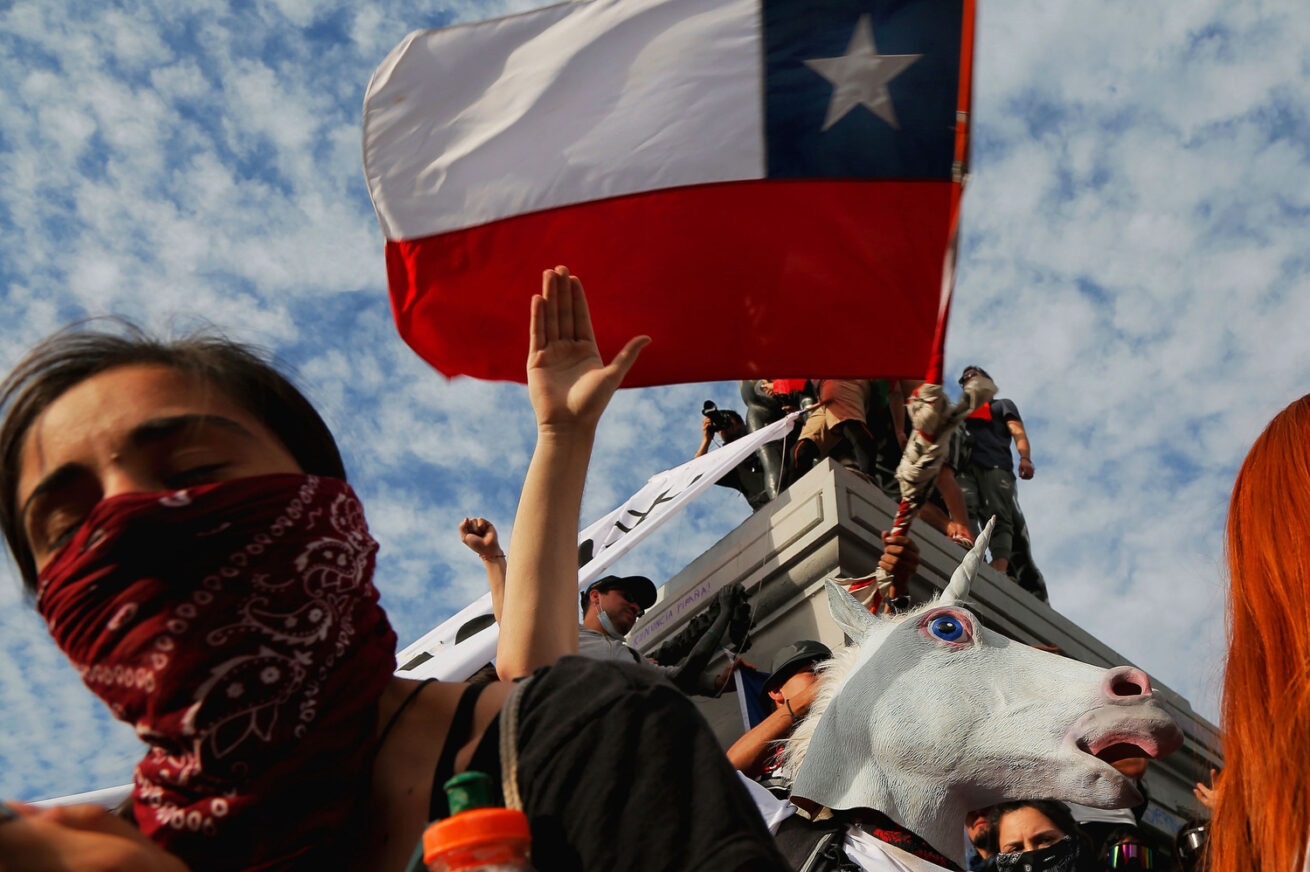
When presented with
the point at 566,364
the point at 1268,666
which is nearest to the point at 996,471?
the point at 1268,666

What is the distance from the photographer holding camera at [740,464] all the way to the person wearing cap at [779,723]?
17.5 ft

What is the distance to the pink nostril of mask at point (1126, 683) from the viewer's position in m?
3.79

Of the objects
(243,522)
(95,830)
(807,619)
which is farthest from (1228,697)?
(807,619)

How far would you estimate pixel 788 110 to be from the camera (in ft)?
17.1

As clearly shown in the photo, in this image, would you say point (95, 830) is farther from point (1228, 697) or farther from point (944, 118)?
point (944, 118)

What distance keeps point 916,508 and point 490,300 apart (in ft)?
7.20

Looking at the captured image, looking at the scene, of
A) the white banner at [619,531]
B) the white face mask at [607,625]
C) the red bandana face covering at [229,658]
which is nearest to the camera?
the red bandana face covering at [229,658]

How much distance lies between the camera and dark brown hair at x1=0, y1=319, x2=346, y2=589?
1.75 m

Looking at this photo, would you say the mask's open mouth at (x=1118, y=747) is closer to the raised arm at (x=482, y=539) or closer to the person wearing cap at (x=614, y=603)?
the raised arm at (x=482, y=539)

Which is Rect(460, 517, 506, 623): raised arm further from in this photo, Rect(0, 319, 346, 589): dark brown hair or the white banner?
Rect(0, 319, 346, 589): dark brown hair

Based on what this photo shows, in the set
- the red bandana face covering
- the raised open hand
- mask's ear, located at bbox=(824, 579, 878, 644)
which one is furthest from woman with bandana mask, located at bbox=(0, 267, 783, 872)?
mask's ear, located at bbox=(824, 579, 878, 644)

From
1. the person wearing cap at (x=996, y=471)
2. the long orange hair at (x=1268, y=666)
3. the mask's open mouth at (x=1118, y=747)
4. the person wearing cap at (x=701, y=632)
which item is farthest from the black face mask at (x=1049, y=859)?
the person wearing cap at (x=996, y=471)

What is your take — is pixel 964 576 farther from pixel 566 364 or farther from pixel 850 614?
pixel 566 364

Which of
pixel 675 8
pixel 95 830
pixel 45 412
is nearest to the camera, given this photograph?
pixel 95 830
